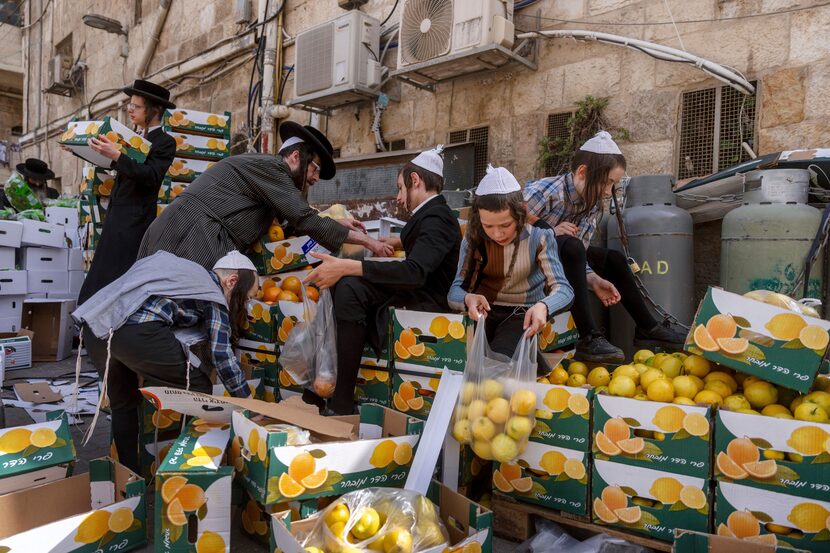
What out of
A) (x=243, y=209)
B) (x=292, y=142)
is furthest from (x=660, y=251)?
(x=243, y=209)

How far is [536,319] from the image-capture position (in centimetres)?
237

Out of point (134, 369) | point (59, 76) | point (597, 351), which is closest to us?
point (134, 369)

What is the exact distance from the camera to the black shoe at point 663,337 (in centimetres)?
341

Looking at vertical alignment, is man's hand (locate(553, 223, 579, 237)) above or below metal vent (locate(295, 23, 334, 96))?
below

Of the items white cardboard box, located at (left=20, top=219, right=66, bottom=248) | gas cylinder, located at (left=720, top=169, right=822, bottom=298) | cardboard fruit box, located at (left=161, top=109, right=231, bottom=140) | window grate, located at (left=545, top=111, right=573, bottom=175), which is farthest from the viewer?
white cardboard box, located at (left=20, top=219, right=66, bottom=248)

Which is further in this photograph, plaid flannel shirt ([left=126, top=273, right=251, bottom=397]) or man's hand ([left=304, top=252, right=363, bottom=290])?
man's hand ([left=304, top=252, right=363, bottom=290])

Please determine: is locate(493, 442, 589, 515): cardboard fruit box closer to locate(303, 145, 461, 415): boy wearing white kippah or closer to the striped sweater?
the striped sweater

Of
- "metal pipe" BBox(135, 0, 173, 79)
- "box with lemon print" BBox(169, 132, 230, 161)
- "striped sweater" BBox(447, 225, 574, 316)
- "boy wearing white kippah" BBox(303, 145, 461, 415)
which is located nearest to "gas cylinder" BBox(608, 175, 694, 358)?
"striped sweater" BBox(447, 225, 574, 316)

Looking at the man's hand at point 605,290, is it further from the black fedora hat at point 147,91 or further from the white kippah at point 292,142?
the black fedora hat at point 147,91

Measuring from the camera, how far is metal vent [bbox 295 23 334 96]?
653 centimetres

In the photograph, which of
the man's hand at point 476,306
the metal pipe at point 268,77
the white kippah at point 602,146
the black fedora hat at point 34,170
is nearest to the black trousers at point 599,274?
the white kippah at point 602,146

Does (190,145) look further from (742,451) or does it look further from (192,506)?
(742,451)

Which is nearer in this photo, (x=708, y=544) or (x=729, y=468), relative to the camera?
(x=708, y=544)

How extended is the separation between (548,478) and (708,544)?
634mm
